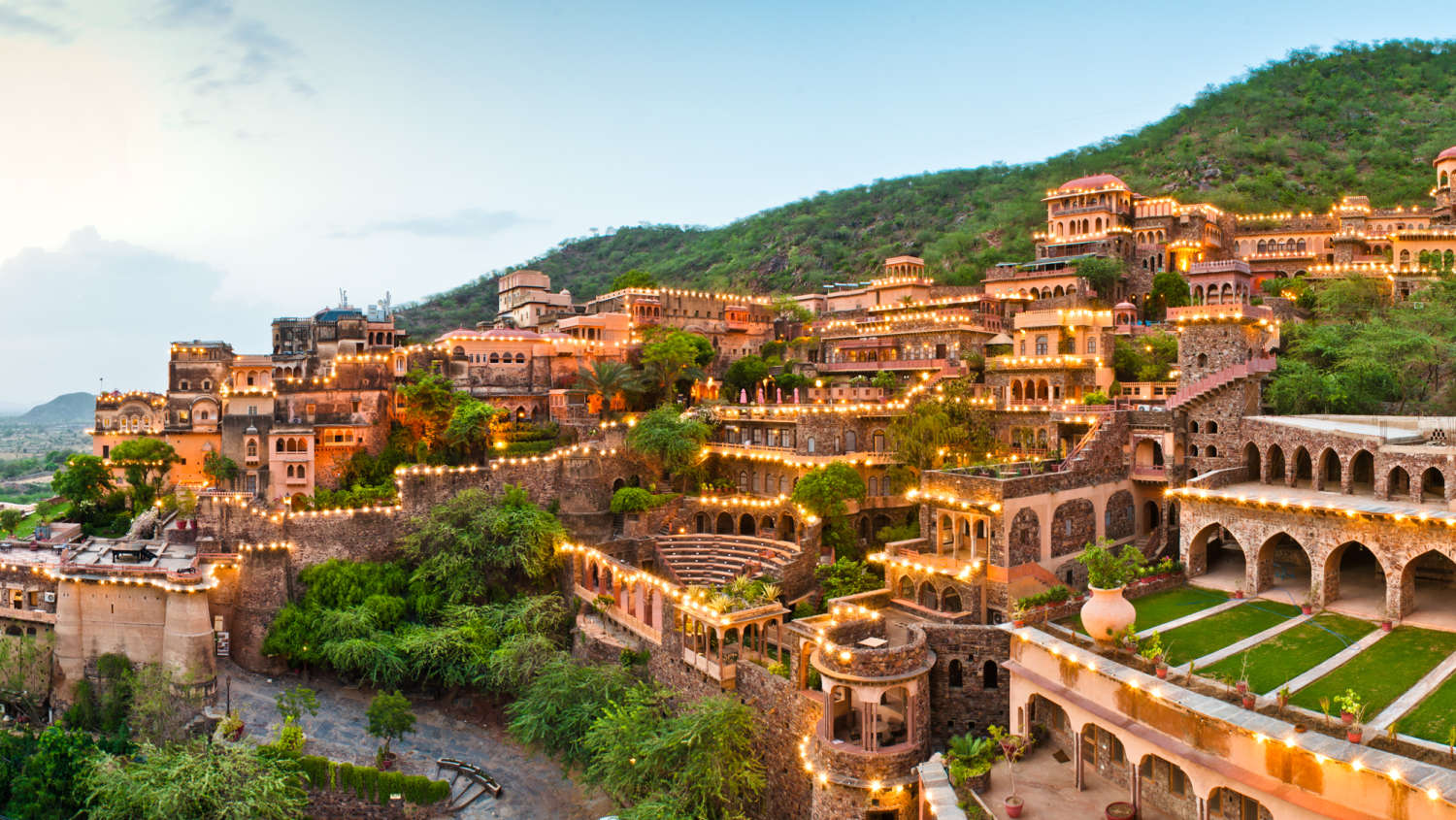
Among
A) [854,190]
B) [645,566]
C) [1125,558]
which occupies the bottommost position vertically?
[645,566]

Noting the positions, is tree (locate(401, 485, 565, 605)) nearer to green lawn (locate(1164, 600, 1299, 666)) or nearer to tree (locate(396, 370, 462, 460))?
tree (locate(396, 370, 462, 460))

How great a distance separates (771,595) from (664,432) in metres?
13.1

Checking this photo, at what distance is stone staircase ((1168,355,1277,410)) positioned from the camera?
3120cm

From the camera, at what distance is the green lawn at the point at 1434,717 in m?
→ 16.3

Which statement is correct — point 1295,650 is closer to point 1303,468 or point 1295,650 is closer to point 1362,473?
point 1362,473

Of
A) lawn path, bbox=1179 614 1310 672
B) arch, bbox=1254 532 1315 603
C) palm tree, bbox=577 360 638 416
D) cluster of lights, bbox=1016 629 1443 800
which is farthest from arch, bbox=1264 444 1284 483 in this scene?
palm tree, bbox=577 360 638 416

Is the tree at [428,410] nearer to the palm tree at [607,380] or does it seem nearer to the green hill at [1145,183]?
the palm tree at [607,380]

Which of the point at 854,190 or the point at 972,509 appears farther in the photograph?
the point at 854,190

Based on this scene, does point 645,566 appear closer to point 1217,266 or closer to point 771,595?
point 771,595

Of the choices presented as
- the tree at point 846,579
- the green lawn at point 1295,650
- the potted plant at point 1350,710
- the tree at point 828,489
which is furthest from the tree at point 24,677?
the potted plant at point 1350,710

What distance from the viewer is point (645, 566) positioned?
38188 millimetres

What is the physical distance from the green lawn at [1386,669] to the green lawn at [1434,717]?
55 cm

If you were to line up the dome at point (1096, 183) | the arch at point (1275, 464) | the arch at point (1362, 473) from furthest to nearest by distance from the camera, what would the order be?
the dome at point (1096, 183) → the arch at point (1275, 464) → the arch at point (1362, 473)

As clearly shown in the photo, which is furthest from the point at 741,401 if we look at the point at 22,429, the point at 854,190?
the point at 22,429
